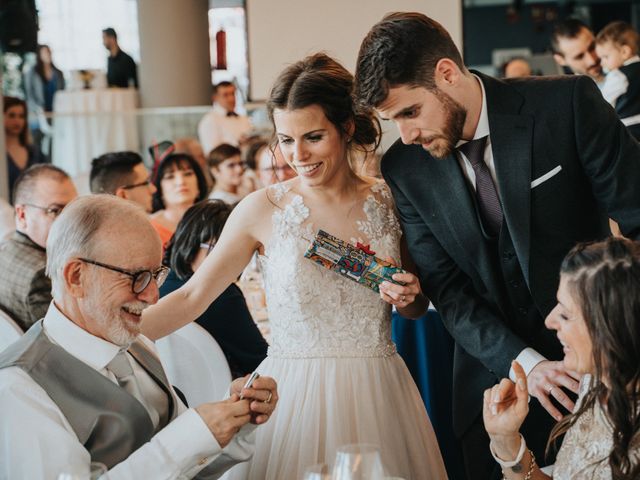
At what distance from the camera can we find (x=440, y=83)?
2.38 m

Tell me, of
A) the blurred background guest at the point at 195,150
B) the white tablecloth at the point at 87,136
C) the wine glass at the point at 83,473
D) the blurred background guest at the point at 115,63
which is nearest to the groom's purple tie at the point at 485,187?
the wine glass at the point at 83,473

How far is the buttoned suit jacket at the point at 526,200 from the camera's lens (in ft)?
7.71

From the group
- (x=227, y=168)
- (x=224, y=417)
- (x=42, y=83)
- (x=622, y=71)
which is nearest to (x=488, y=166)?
(x=224, y=417)

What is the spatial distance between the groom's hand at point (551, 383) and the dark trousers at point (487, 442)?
29 cm

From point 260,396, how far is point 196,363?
1.36m

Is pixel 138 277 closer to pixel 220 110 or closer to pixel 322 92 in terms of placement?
pixel 322 92

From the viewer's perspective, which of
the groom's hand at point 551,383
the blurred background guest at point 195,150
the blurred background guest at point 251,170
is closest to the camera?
the groom's hand at point 551,383

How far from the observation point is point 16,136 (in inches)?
333

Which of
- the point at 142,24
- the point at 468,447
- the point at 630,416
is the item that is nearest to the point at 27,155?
the point at 142,24

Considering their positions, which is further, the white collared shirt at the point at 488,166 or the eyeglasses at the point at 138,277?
the white collared shirt at the point at 488,166

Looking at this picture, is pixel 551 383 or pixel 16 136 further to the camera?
pixel 16 136

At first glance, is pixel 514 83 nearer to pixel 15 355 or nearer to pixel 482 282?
pixel 482 282

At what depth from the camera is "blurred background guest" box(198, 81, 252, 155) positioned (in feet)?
31.7

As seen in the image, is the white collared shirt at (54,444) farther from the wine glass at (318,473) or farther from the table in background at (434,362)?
the table in background at (434,362)
